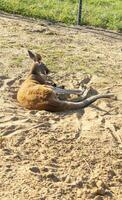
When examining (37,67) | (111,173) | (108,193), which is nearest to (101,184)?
(108,193)

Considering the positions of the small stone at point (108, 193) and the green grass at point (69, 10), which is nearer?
the small stone at point (108, 193)

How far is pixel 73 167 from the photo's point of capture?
5801mm

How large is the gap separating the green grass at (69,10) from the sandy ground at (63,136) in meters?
1.98

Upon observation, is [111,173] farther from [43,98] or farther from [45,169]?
[43,98]

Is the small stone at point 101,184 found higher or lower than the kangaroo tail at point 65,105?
lower

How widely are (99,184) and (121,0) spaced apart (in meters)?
9.66

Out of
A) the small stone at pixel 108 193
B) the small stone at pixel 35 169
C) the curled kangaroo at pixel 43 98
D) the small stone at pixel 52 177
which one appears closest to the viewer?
the small stone at pixel 108 193

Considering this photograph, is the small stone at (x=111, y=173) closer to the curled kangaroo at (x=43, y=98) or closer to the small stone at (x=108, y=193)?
the small stone at (x=108, y=193)

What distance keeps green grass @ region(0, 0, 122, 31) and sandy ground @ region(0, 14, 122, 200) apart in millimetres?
1982

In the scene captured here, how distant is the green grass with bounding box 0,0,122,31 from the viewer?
1216 cm

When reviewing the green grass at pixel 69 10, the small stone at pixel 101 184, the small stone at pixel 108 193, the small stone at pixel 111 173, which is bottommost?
the small stone at pixel 108 193

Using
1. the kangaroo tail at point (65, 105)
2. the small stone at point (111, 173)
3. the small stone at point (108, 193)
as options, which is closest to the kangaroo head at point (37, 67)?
the kangaroo tail at point (65, 105)

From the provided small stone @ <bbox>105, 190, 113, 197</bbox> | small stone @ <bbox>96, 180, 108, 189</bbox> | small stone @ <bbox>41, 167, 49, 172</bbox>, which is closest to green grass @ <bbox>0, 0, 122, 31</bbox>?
small stone @ <bbox>41, 167, 49, 172</bbox>

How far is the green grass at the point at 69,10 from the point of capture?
12.2m
